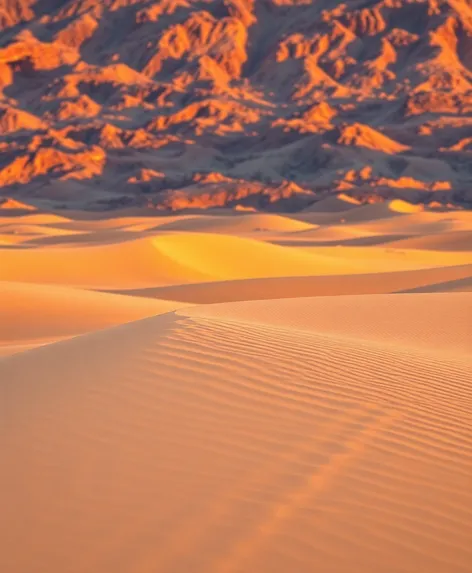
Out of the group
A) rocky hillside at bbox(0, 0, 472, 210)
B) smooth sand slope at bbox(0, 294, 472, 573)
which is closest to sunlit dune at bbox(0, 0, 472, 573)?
smooth sand slope at bbox(0, 294, 472, 573)

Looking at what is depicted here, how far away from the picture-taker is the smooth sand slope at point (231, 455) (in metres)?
3.69

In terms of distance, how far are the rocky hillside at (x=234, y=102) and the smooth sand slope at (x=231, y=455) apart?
4745 centimetres

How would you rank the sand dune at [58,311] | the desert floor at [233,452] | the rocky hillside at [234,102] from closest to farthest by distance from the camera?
the desert floor at [233,452] → the sand dune at [58,311] → the rocky hillside at [234,102]

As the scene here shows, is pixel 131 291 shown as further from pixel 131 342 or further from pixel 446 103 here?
pixel 446 103

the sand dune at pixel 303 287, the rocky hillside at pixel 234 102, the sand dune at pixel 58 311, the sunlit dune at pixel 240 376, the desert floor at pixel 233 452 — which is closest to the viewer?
the desert floor at pixel 233 452

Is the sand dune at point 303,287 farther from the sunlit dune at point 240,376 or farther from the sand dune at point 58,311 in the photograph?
the sand dune at point 58,311

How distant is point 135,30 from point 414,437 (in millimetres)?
116328

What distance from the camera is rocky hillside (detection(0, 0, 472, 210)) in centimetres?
6172

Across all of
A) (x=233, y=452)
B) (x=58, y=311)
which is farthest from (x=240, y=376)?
(x=58, y=311)

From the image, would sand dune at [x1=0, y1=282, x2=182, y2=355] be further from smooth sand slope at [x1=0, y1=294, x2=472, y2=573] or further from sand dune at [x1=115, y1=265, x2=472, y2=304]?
smooth sand slope at [x1=0, y1=294, x2=472, y2=573]

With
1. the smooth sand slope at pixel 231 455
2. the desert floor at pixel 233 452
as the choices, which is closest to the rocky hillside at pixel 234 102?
the desert floor at pixel 233 452

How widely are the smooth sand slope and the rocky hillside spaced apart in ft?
156

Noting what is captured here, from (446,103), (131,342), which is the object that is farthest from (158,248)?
(446,103)

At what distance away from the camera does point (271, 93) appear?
311 feet
